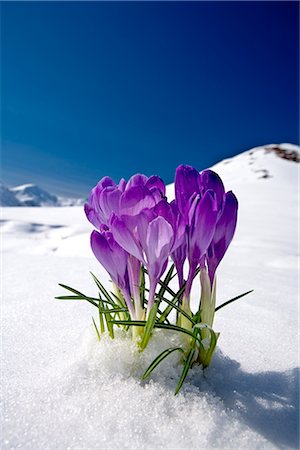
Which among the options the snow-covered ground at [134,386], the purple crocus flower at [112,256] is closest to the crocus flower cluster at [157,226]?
the purple crocus flower at [112,256]

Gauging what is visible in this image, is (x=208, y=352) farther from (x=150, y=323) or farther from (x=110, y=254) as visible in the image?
(x=110, y=254)

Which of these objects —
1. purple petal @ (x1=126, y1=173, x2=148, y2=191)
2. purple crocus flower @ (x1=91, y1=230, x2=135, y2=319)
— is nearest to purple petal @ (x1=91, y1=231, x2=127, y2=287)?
purple crocus flower @ (x1=91, y1=230, x2=135, y2=319)

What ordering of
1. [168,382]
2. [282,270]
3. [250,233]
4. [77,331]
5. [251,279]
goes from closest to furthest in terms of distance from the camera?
1. [168,382]
2. [77,331]
3. [251,279]
4. [282,270]
5. [250,233]

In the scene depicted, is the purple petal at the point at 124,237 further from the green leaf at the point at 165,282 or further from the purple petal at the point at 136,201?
the green leaf at the point at 165,282

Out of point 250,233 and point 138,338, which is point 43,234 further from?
point 138,338

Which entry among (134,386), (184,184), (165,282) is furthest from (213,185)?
(134,386)

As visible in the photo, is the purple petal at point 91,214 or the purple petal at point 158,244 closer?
the purple petal at point 158,244

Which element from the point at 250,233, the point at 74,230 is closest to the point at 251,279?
the point at 250,233
